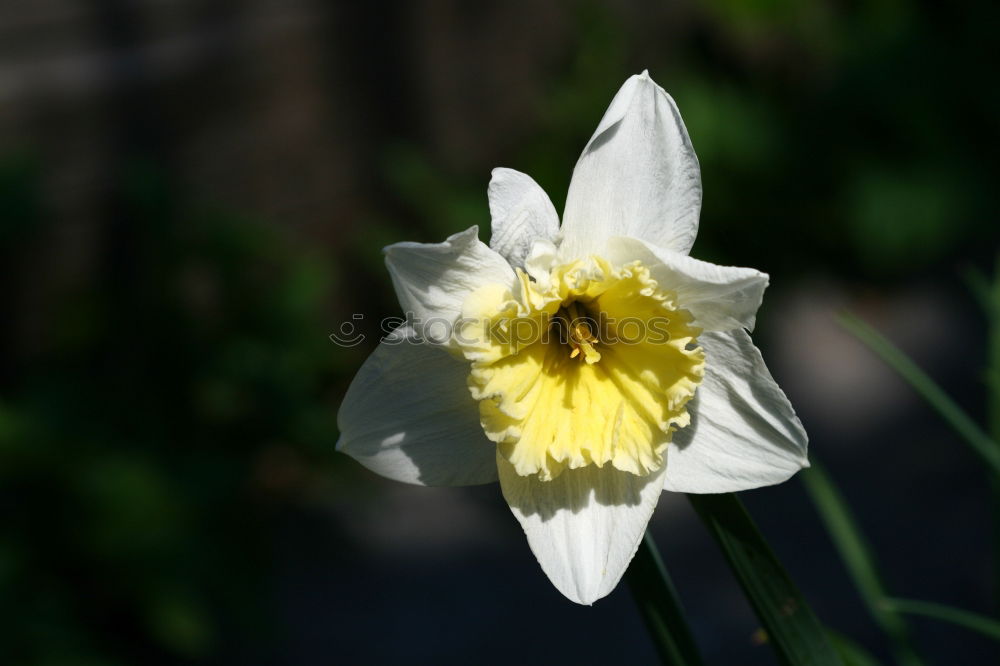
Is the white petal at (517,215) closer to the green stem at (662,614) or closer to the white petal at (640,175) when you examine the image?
the white petal at (640,175)

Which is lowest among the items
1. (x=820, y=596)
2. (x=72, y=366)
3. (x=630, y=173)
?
(x=820, y=596)

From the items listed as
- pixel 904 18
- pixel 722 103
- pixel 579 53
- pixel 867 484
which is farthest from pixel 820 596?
pixel 904 18

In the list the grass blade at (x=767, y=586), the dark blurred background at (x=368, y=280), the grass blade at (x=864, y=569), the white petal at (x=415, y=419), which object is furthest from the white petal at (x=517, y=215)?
the dark blurred background at (x=368, y=280)

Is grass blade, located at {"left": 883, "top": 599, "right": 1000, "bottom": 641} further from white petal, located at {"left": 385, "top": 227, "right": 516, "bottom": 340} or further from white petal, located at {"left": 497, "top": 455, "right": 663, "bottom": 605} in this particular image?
white petal, located at {"left": 385, "top": 227, "right": 516, "bottom": 340}

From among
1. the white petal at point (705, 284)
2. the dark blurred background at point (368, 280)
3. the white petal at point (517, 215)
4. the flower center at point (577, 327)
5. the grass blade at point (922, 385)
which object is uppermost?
the white petal at point (517, 215)

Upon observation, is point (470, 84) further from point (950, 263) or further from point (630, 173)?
point (630, 173)

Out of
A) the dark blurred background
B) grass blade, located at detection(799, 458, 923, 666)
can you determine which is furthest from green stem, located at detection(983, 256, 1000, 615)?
the dark blurred background
